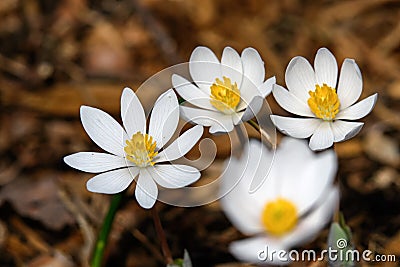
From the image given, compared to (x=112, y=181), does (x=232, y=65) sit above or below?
above

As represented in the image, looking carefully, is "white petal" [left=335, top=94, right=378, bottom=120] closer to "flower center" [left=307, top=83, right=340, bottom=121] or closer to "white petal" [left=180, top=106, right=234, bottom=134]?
"flower center" [left=307, top=83, right=340, bottom=121]

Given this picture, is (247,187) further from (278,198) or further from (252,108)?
(252,108)

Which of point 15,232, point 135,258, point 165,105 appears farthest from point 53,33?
point 165,105

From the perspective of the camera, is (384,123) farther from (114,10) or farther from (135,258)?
(114,10)

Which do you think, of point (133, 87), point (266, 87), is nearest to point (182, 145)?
point (266, 87)

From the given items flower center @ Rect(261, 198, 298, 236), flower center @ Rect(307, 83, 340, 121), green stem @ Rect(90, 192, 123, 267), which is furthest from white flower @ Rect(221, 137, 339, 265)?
green stem @ Rect(90, 192, 123, 267)

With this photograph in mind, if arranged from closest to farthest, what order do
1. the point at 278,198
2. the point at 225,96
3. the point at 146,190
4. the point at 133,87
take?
1. the point at 146,190
2. the point at 225,96
3. the point at 278,198
4. the point at 133,87
